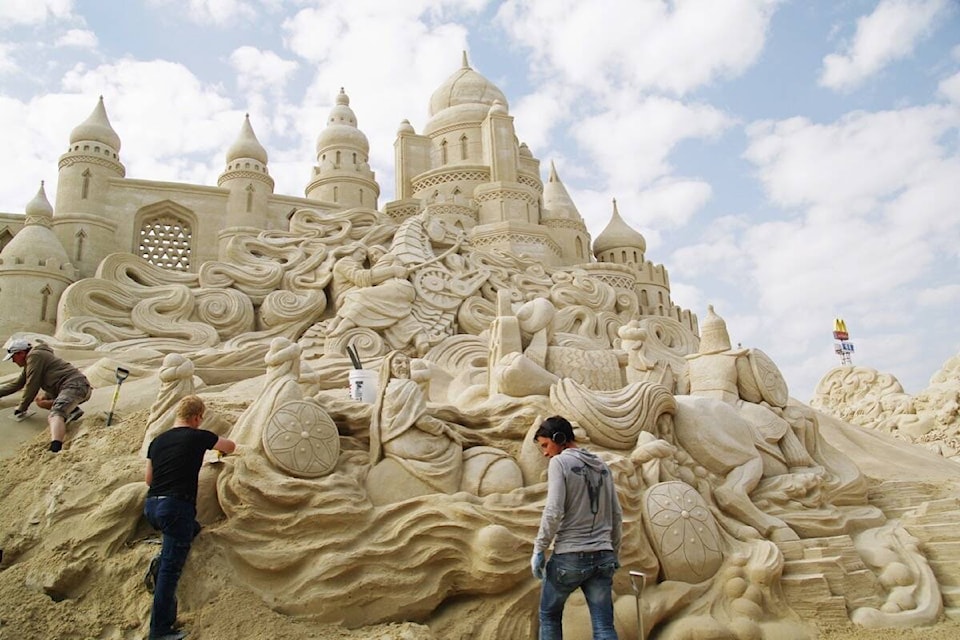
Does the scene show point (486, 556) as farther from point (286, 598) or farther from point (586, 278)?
point (586, 278)

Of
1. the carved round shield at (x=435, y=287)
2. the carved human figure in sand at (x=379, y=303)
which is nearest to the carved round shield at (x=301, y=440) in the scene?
the carved human figure in sand at (x=379, y=303)

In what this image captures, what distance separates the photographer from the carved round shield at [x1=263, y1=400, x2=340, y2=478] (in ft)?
15.8

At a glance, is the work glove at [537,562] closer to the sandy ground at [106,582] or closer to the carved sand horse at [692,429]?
the sandy ground at [106,582]

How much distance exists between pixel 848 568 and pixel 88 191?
41.2ft

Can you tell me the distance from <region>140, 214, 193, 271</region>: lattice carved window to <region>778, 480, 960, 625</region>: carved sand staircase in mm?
10988

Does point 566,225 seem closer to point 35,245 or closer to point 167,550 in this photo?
point 35,245

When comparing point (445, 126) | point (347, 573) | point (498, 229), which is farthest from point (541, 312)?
point (445, 126)

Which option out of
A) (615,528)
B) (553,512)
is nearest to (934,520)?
(615,528)

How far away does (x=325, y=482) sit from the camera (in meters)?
4.80

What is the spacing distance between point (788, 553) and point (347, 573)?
3.18 m

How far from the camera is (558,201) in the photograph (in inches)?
698

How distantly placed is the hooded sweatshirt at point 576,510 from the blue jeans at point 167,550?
187cm

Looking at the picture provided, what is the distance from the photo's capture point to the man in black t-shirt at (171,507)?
386 cm

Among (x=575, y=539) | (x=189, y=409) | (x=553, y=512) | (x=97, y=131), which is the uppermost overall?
(x=97, y=131)
